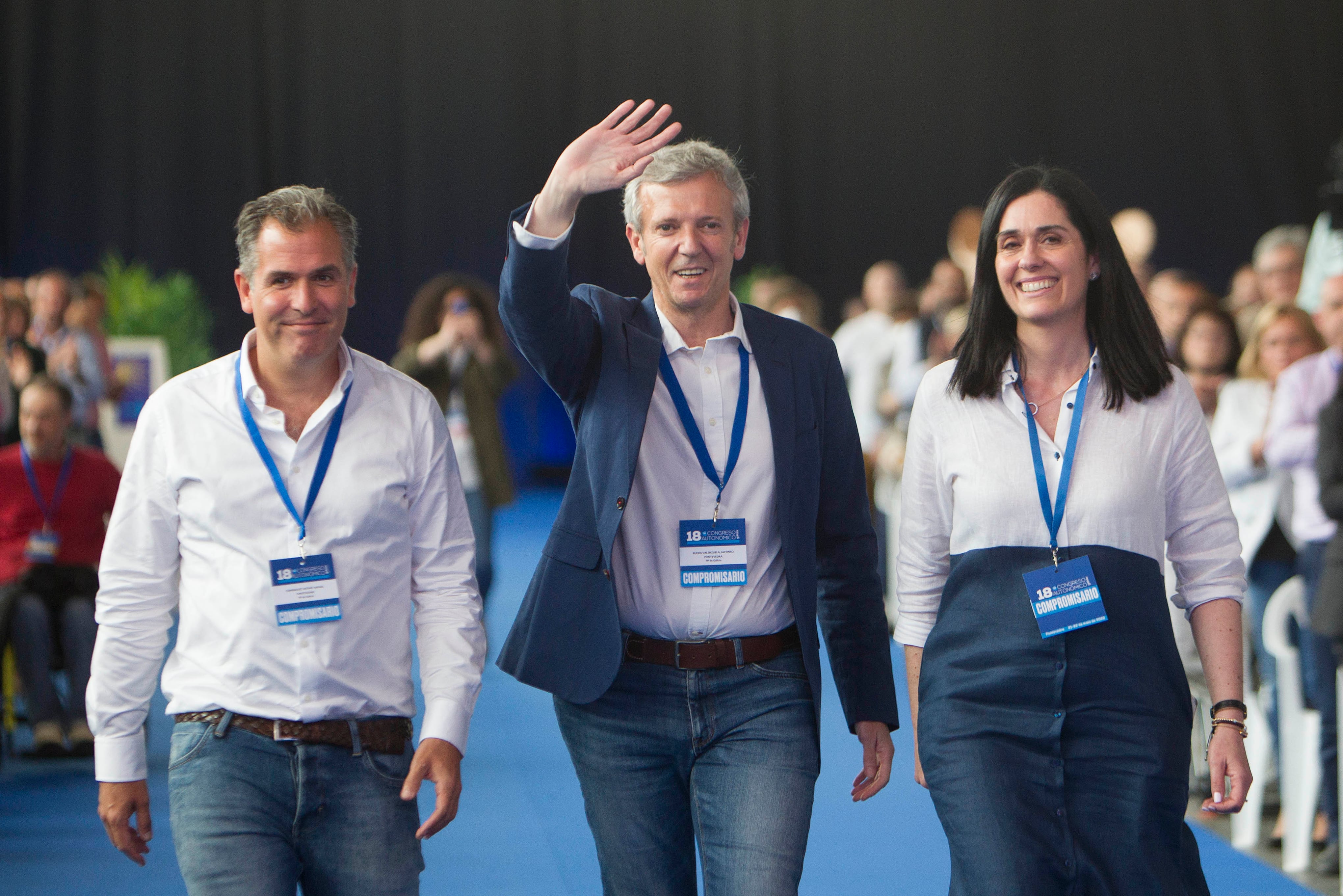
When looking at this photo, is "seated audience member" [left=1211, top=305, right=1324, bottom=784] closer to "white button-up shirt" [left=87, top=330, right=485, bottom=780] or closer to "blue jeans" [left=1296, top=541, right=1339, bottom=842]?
"blue jeans" [left=1296, top=541, right=1339, bottom=842]

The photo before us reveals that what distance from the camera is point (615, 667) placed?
7.13ft

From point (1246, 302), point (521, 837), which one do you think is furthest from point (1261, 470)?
point (1246, 302)

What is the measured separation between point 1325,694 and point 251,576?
3.09 metres

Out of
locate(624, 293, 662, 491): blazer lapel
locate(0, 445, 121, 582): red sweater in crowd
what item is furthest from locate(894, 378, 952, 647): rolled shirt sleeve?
locate(0, 445, 121, 582): red sweater in crowd

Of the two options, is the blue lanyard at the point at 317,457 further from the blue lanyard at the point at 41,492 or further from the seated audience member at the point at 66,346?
the seated audience member at the point at 66,346

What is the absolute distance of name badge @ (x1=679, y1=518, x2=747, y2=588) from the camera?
220 cm

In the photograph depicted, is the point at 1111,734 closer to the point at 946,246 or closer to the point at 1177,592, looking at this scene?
the point at 1177,592

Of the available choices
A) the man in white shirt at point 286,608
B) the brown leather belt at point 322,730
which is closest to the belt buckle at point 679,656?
the man in white shirt at point 286,608

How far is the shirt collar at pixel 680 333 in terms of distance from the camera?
2.33 meters

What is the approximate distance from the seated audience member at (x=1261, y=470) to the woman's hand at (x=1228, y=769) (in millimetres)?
2159

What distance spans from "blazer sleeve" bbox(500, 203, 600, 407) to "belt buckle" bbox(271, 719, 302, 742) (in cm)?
64

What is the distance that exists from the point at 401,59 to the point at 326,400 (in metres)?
13.5

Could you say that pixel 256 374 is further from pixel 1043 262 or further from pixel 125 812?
pixel 1043 262

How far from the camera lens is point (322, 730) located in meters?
1.98
